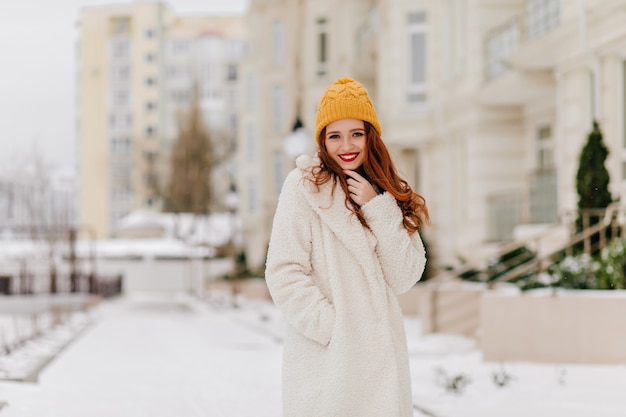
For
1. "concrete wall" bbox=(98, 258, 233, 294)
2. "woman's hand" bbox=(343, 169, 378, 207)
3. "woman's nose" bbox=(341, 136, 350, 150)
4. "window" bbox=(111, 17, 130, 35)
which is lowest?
"concrete wall" bbox=(98, 258, 233, 294)

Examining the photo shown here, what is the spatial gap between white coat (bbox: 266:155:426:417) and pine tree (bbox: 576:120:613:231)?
10.5 metres

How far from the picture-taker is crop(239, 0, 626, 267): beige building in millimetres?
15391

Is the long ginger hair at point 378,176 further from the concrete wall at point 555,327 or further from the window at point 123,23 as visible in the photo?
the window at point 123,23

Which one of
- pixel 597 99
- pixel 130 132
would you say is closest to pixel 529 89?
pixel 597 99

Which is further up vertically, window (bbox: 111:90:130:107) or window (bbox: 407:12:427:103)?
window (bbox: 111:90:130:107)

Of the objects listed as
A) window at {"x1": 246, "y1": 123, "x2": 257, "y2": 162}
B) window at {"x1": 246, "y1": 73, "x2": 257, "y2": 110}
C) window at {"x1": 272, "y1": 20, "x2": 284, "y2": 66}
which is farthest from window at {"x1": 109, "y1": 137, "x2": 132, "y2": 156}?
window at {"x1": 272, "y1": 20, "x2": 284, "y2": 66}

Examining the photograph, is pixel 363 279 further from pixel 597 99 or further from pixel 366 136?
pixel 597 99

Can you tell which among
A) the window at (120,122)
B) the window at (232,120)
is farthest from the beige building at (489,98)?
the window at (120,122)

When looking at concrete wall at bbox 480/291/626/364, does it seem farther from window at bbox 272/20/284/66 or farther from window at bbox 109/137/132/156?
window at bbox 109/137/132/156

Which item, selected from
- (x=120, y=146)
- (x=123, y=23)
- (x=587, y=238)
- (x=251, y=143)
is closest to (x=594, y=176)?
(x=587, y=238)

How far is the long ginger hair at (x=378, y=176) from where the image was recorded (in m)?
3.73

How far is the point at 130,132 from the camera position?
87.8 meters

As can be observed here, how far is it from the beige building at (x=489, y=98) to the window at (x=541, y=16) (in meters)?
0.02

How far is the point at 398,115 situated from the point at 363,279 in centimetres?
2086
